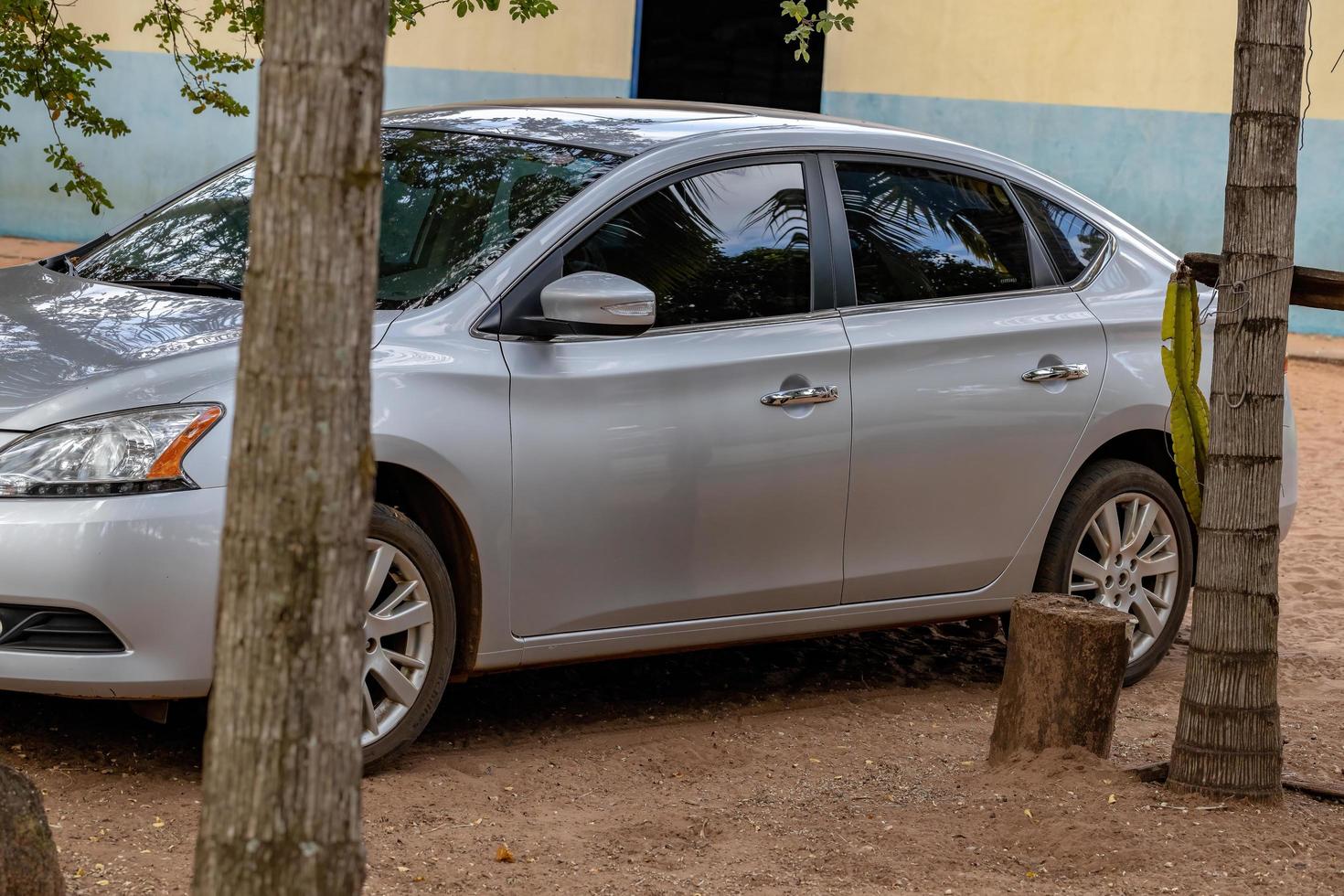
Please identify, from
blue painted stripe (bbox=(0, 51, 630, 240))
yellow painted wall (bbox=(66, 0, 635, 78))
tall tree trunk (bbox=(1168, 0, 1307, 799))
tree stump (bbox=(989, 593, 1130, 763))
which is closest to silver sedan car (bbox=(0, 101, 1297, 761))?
tree stump (bbox=(989, 593, 1130, 763))

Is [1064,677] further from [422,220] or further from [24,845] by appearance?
[24,845]

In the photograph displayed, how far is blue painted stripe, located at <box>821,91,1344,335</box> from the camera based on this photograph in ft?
48.9

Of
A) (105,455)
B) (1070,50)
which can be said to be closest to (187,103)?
(1070,50)

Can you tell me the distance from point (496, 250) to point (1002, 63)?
11.4 m

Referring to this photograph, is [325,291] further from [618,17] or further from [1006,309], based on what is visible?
[618,17]

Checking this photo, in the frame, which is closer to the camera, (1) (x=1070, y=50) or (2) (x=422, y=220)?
(2) (x=422, y=220)

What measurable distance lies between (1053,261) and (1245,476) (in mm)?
1520

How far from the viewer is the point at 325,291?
88.6 inches

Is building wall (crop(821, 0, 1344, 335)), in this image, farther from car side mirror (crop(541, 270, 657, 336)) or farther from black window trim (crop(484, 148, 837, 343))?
car side mirror (crop(541, 270, 657, 336))

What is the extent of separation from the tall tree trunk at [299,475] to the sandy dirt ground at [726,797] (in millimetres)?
1437

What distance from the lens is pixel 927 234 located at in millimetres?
5430

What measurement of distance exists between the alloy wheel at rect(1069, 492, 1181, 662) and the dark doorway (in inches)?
418

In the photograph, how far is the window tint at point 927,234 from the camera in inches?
207

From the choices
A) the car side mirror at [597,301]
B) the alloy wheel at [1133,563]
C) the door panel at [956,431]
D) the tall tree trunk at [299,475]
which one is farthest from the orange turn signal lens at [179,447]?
the alloy wheel at [1133,563]
